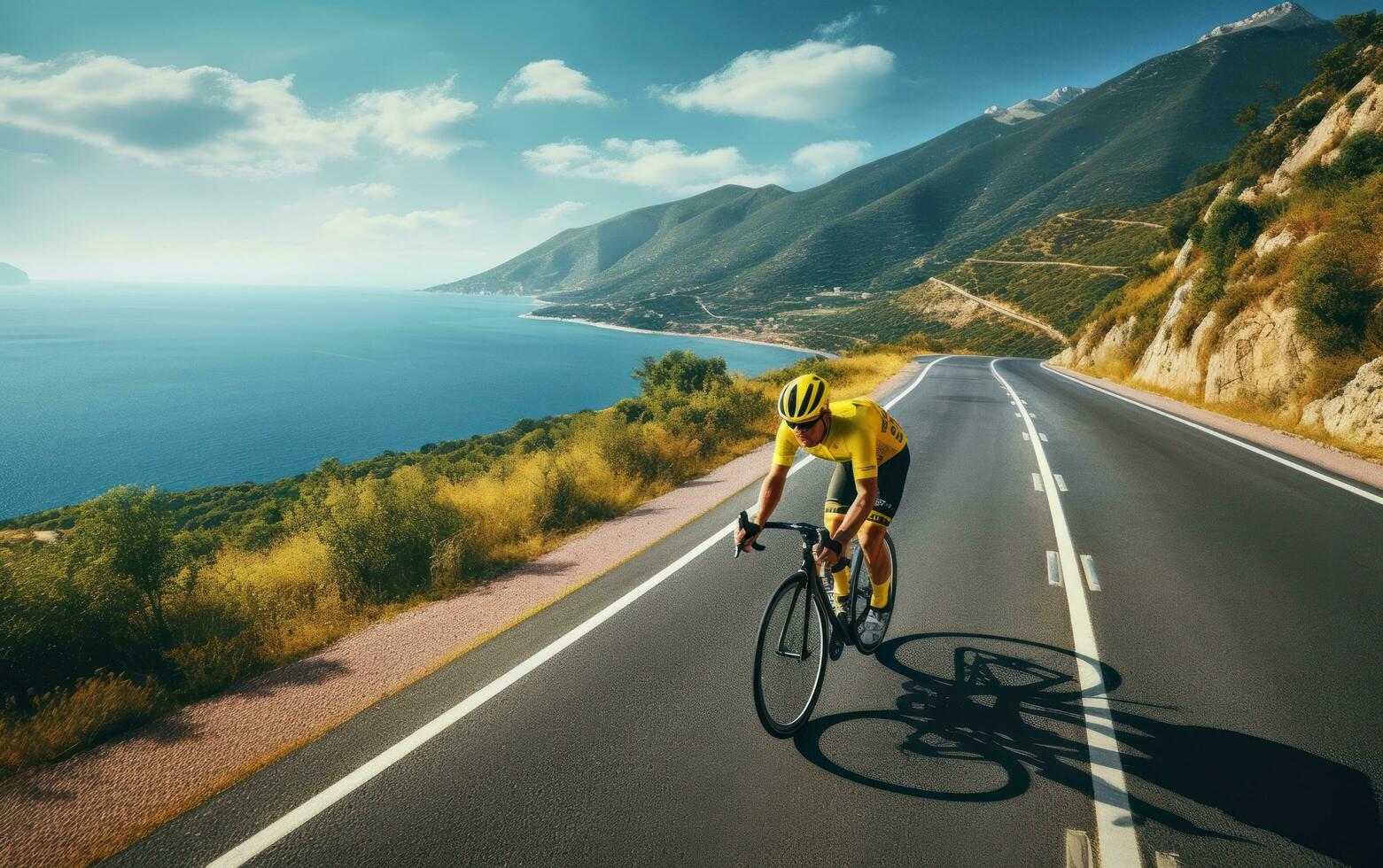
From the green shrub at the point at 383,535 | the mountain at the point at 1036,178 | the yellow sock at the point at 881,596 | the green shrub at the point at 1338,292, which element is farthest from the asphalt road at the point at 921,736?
the mountain at the point at 1036,178

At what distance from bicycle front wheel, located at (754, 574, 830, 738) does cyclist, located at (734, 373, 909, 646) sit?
30 cm

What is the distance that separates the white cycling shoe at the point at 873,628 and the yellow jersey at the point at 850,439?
127 cm

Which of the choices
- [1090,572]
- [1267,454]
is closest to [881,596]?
[1090,572]

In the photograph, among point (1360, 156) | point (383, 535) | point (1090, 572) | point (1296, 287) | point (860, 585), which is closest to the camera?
point (860, 585)

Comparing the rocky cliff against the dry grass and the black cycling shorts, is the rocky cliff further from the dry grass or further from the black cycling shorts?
the dry grass

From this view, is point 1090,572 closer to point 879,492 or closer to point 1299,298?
point 879,492

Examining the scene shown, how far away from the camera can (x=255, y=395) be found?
8431 centimetres

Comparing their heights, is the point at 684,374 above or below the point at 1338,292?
below

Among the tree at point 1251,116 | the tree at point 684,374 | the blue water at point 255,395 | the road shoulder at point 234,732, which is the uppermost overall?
the tree at point 1251,116

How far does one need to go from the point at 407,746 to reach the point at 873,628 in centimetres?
315

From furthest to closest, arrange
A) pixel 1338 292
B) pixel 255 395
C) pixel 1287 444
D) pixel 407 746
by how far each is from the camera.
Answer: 1. pixel 255 395
2. pixel 1338 292
3. pixel 1287 444
4. pixel 407 746

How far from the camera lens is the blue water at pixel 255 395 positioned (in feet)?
178

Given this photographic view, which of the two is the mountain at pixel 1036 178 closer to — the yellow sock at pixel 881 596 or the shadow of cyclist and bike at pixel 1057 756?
the yellow sock at pixel 881 596

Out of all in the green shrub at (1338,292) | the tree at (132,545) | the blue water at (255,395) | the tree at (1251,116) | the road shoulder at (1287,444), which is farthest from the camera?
the blue water at (255,395)
